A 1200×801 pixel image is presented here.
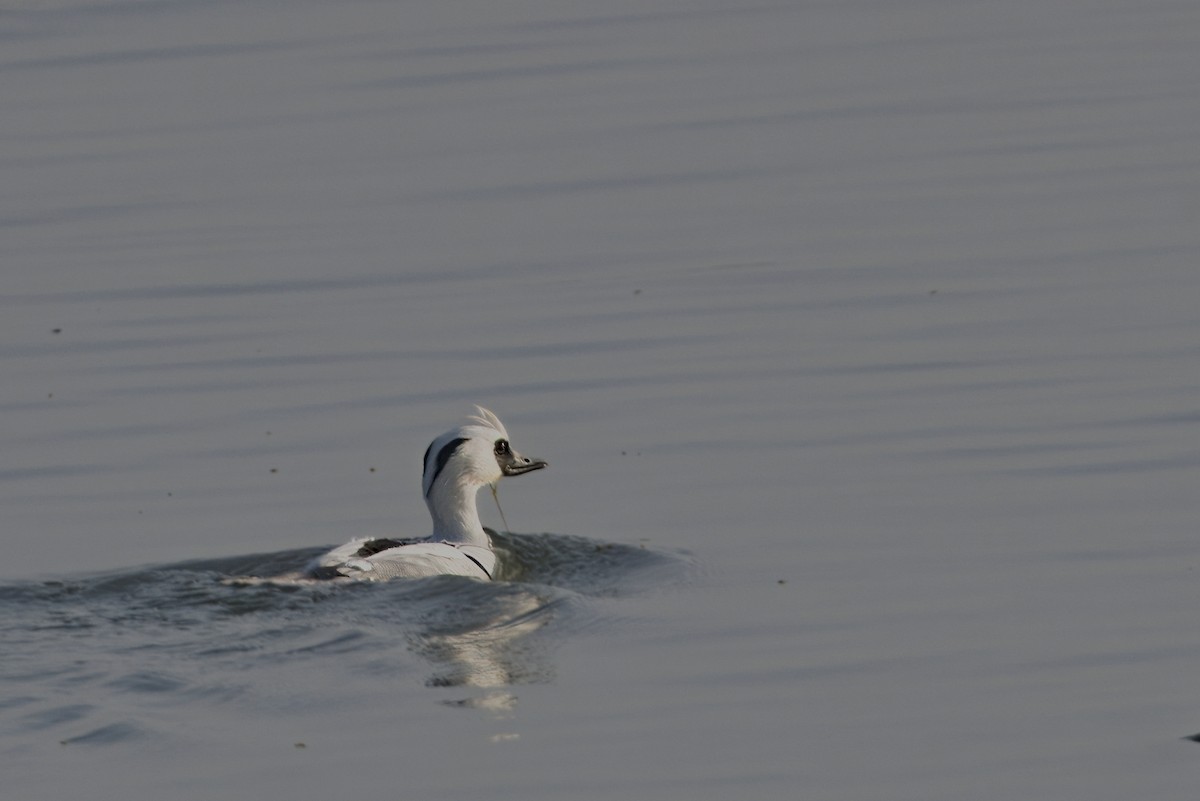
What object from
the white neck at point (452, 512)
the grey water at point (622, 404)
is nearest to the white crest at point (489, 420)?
the white neck at point (452, 512)

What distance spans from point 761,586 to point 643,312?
224 inches

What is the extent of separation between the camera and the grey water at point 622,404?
33.4ft

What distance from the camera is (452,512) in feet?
48.1

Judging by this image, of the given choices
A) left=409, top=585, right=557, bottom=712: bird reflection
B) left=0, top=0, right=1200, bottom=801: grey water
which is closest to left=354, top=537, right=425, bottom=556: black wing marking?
left=0, top=0, right=1200, bottom=801: grey water

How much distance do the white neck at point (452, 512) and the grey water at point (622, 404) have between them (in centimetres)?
27

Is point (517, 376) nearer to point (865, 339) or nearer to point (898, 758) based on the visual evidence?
point (865, 339)

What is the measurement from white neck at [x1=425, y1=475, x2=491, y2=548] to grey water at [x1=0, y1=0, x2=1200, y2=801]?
0.27 m

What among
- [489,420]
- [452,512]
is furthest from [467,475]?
[489,420]

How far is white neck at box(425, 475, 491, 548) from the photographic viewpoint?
48.1 ft

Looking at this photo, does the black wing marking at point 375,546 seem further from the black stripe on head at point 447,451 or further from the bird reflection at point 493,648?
the black stripe on head at point 447,451

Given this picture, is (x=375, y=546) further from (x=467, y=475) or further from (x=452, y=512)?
(x=467, y=475)

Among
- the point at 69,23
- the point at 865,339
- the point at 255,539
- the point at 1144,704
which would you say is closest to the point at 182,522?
the point at 255,539

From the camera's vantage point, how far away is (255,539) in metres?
13.9

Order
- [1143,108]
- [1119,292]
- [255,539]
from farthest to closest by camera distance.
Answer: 1. [1143,108]
2. [1119,292]
3. [255,539]
